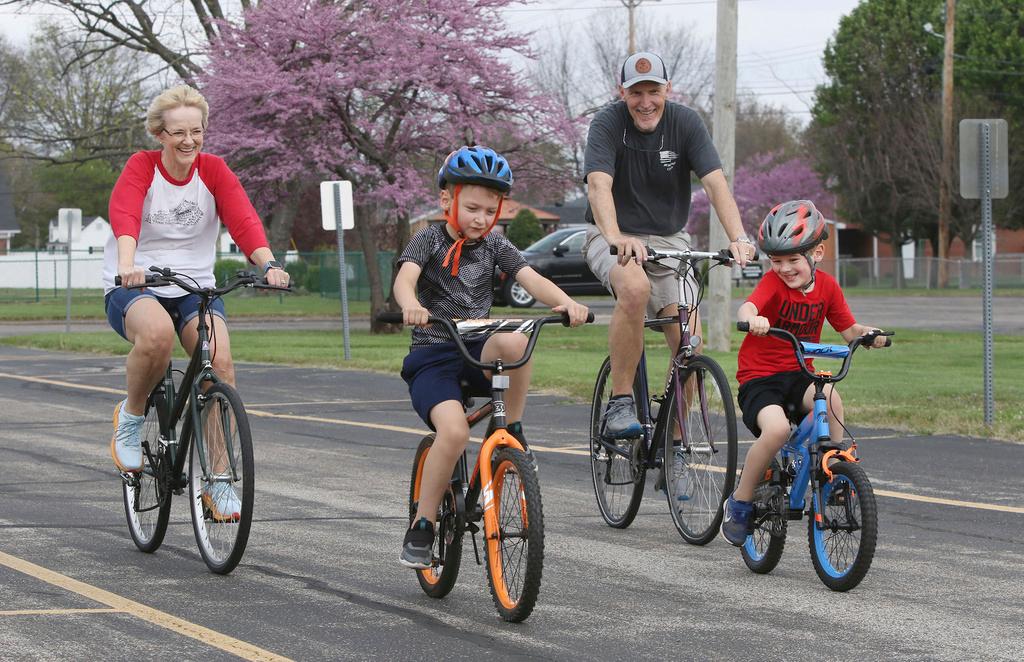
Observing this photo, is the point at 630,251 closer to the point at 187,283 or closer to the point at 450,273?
the point at 450,273

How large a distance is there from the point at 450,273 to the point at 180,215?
1.57m

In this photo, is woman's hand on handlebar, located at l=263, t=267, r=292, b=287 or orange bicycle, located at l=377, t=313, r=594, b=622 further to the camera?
woman's hand on handlebar, located at l=263, t=267, r=292, b=287

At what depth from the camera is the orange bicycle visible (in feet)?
17.6

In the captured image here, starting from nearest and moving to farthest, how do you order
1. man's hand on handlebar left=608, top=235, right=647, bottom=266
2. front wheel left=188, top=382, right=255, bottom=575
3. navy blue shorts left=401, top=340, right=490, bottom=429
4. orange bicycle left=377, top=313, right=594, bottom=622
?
orange bicycle left=377, top=313, right=594, bottom=622 → navy blue shorts left=401, top=340, right=490, bottom=429 → front wheel left=188, top=382, right=255, bottom=575 → man's hand on handlebar left=608, top=235, right=647, bottom=266

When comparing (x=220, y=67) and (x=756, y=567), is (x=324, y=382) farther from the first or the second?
(x=220, y=67)

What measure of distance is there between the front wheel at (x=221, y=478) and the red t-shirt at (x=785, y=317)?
78.0 inches

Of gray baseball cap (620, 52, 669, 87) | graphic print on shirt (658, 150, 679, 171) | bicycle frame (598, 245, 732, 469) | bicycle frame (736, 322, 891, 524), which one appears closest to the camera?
bicycle frame (736, 322, 891, 524)

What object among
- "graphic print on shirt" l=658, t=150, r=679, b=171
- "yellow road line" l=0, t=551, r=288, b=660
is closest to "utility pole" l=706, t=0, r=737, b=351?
"graphic print on shirt" l=658, t=150, r=679, b=171

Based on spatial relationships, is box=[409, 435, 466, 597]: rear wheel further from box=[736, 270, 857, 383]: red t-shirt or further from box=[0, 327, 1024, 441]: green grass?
box=[0, 327, 1024, 441]: green grass

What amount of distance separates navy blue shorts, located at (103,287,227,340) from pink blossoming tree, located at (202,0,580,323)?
21701 mm

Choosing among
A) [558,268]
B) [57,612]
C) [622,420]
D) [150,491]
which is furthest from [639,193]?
[558,268]

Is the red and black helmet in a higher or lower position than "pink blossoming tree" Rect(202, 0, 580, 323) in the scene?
lower

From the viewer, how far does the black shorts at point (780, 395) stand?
648cm

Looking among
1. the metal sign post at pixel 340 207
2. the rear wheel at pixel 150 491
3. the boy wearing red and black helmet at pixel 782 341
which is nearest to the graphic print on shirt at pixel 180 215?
the rear wheel at pixel 150 491
